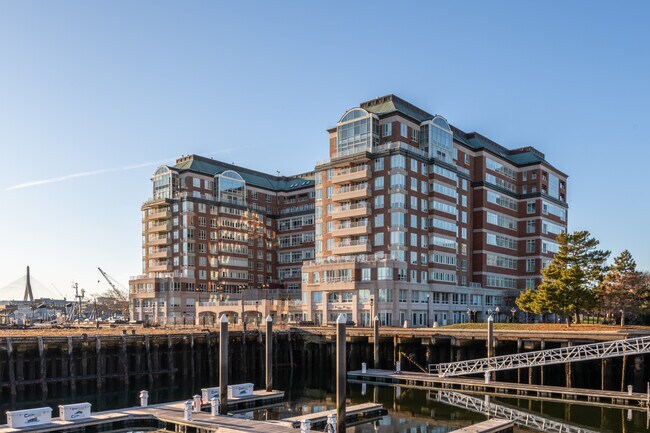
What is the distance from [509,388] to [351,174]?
45469 mm

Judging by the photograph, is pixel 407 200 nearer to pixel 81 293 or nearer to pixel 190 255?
pixel 190 255

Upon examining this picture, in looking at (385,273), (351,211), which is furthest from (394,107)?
(385,273)

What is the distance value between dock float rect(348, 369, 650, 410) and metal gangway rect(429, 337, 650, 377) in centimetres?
128

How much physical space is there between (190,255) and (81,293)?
71.6 ft

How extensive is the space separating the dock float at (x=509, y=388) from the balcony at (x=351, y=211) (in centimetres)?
3116

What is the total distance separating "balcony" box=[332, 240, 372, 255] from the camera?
284 feet

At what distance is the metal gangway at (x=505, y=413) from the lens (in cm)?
3794

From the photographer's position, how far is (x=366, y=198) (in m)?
88.2

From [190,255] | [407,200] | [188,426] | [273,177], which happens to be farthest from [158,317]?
[188,426]

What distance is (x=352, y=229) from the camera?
88312 mm

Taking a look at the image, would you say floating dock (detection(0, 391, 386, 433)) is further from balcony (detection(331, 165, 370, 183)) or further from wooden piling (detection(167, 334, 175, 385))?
balcony (detection(331, 165, 370, 183))

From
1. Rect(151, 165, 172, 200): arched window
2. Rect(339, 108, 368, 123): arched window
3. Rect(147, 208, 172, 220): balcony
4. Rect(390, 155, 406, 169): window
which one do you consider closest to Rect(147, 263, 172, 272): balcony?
Rect(147, 208, 172, 220): balcony

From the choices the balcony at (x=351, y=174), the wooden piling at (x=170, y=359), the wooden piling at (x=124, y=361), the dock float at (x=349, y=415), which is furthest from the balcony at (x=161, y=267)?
the dock float at (x=349, y=415)

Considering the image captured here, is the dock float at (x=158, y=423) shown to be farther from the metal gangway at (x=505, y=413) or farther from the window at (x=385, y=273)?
the window at (x=385, y=273)
